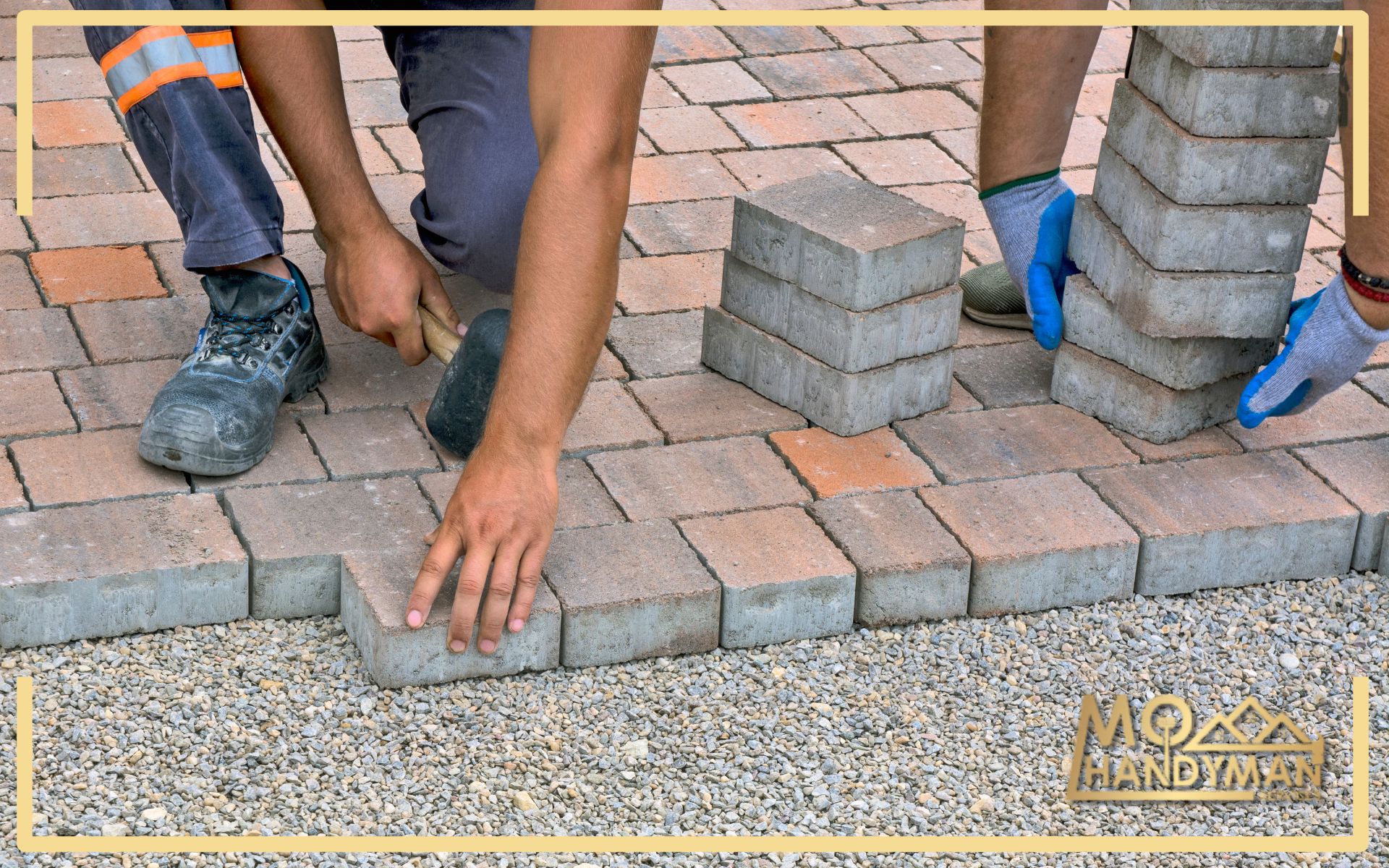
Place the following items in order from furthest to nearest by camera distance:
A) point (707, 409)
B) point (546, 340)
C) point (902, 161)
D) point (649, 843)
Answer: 1. point (902, 161)
2. point (707, 409)
3. point (546, 340)
4. point (649, 843)

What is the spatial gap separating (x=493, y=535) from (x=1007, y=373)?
1.36 m

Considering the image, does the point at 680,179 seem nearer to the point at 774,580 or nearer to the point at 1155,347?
the point at 1155,347

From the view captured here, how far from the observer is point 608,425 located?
3.14m

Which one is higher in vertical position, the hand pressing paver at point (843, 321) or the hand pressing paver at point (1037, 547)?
the hand pressing paver at point (843, 321)

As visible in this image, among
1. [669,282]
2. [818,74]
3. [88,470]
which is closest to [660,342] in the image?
[669,282]

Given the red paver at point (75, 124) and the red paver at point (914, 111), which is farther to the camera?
the red paver at point (914, 111)

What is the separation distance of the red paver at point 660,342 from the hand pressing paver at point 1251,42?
108 cm

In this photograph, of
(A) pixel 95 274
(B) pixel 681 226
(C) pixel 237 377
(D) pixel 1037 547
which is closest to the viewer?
(D) pixel 1037 547

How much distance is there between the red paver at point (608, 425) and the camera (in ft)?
10.1

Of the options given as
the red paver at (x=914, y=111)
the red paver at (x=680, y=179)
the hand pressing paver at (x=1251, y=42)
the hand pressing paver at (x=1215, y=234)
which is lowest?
the red paver at (x=680, y=179)

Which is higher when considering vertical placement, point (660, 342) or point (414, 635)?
point (660, 342)

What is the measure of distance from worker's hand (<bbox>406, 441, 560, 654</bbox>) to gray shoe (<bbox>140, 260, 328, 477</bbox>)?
57 centimetres

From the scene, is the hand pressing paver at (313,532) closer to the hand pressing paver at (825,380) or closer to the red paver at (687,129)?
the hand pressing paver at (825,380)

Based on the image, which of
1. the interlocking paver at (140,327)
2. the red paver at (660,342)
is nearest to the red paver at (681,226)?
the red paver at (660,342)
